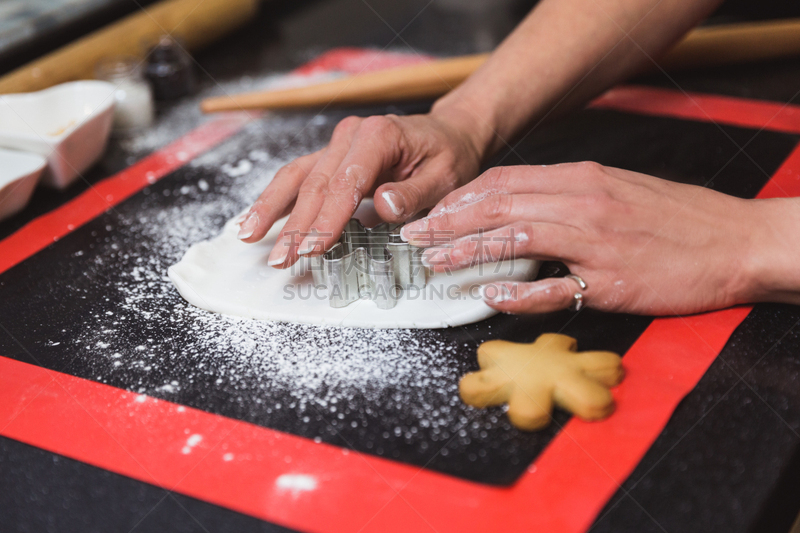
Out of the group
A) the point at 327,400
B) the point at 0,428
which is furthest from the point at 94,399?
the point at 327,400

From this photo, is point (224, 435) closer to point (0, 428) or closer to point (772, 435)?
point (0, 428)

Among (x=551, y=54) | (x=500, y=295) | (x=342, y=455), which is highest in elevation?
(x=551, y=54)

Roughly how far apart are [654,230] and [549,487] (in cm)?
36

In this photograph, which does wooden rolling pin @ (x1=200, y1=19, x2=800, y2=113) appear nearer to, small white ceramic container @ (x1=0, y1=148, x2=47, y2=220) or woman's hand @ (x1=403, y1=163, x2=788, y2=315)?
small white ceramic container @ (x1=0, y1=148, x2=47, y2=220)

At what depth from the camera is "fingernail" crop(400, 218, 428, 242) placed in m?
0.87

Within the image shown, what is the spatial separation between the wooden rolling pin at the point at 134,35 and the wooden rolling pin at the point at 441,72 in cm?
29

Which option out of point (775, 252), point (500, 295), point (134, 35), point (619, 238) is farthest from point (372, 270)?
point (134, 35)

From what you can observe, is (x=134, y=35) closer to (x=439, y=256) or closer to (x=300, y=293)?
(x=300, y=293)

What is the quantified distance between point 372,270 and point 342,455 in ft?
0.89

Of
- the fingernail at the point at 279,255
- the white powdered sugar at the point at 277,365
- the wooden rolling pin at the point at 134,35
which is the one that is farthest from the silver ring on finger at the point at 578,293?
the wooden rolling pin at the point at 134,35

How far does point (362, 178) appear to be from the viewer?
960 mm

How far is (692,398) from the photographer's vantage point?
0.76 m

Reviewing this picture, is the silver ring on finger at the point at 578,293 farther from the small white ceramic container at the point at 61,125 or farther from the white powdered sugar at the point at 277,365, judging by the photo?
the small white ceramic container at the point at 61,125

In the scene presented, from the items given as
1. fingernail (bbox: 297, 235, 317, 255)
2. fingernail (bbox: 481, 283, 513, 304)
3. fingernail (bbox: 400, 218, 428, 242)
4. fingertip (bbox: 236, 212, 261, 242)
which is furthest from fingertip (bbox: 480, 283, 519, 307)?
fingertip (bbox: 236, 212, 261, 242)
